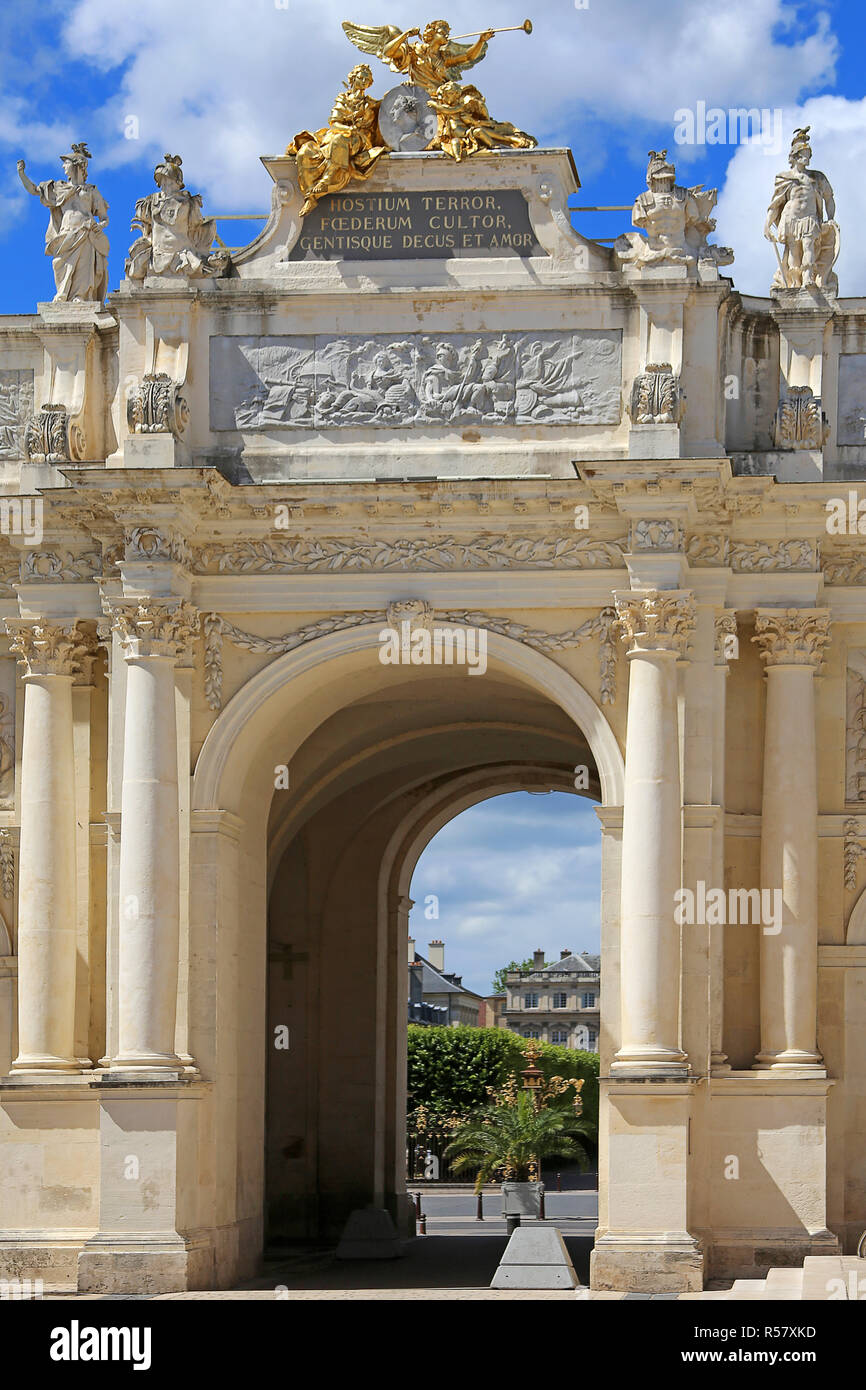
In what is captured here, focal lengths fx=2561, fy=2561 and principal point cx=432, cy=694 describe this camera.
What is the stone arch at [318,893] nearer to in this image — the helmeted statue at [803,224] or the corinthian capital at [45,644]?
the corinthian capital at [45,644]

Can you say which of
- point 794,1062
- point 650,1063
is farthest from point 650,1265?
point 794,1062

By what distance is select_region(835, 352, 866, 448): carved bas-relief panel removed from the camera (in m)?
29.8

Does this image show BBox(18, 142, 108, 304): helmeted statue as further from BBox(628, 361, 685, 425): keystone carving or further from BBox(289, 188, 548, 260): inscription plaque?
BBox(628, 361, 685, 425): keystone carving

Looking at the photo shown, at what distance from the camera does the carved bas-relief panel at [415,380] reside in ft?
96.1

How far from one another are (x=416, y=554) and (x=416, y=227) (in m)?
3.87

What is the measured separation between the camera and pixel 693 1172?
27734mm

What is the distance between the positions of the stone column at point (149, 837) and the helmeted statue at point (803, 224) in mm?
8048

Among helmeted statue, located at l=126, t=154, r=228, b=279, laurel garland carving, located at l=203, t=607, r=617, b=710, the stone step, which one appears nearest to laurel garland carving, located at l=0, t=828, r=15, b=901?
laurel garland carving, located at l=203, t=607, r=617, b=710

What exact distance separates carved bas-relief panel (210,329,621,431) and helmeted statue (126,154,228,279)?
950 mm

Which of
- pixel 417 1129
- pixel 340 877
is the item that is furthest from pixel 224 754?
pixel 417 1129

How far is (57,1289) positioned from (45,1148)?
5.31ft

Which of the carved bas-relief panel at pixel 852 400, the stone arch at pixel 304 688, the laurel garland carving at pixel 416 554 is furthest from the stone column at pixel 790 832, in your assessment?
the carved bas-relief panel at pixel 852 400
